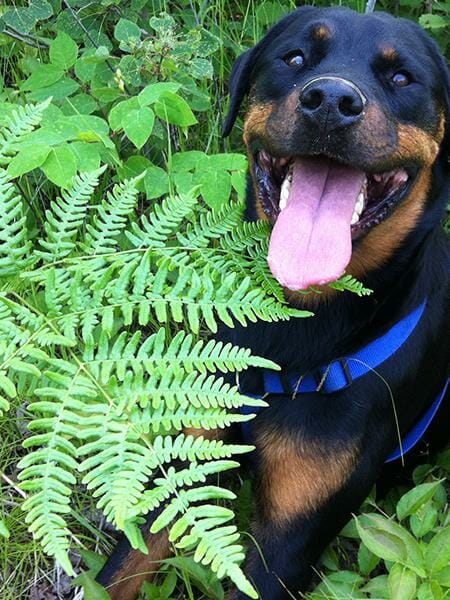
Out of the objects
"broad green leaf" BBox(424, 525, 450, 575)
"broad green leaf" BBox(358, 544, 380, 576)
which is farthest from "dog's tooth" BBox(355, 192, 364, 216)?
"broad green leaf" BBox(358, 544, 380, 576)

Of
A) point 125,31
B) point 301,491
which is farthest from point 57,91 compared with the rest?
point 301,491

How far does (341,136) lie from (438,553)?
1.09m

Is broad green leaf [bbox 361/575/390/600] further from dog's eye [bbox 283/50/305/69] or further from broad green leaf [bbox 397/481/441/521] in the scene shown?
dog's eye [bbox 283/50/305/69]

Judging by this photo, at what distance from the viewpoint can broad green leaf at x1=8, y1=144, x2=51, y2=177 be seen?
2.40 meters

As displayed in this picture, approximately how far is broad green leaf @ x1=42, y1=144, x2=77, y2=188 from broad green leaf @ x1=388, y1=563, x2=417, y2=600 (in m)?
1.45

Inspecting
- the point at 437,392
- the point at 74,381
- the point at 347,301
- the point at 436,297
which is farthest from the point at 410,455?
the point at 74,381

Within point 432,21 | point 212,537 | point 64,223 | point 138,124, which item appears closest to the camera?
point 212,537

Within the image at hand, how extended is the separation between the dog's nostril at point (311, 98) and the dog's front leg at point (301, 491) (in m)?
0.90

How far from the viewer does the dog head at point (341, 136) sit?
208 centimetres

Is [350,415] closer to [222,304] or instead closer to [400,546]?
[400,546]

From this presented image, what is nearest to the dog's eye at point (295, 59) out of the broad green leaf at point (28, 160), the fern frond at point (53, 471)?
the broad green leaf at point (28, 160)

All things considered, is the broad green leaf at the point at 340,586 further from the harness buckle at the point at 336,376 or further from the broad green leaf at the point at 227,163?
the broad green leaf at the point at 227,163

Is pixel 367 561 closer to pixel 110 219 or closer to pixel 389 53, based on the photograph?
pixel 110 219

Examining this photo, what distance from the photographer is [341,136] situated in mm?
2076
